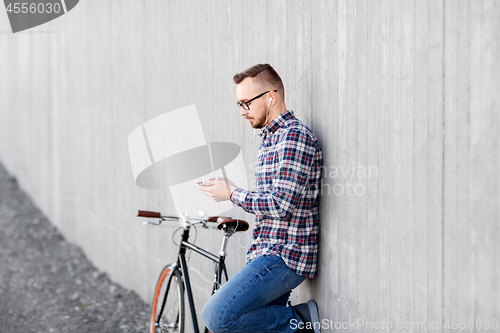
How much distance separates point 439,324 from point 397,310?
0.27 m

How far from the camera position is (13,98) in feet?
42.5

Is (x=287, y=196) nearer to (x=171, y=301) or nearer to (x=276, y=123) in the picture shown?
(x=276, y=123)

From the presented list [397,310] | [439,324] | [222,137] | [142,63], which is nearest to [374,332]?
[397,310]

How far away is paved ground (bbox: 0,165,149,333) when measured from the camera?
5375 mm

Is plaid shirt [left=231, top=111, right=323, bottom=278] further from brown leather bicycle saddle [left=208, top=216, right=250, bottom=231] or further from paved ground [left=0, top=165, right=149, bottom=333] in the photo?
paved ground [left=0, top=165, right=149, bottom=333]

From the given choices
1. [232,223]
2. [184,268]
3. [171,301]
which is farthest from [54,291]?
[232,223]

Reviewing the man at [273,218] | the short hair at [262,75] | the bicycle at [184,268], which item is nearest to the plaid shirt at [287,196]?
the man at [273,218]

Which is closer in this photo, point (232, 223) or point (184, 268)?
point (232, 223)

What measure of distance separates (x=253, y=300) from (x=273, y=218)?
42 centimetres

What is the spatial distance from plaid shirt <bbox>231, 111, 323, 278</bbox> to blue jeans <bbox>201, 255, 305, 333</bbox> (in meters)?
0.08

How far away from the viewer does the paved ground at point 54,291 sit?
5.38 metres

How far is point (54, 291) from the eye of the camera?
651 cm

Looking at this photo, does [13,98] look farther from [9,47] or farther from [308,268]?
[308,268]

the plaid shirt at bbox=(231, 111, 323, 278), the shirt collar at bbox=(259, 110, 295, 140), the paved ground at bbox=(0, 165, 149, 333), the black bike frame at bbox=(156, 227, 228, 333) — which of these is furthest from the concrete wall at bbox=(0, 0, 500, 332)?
the paved ground at bbox=(0, 165, 149, 333)
